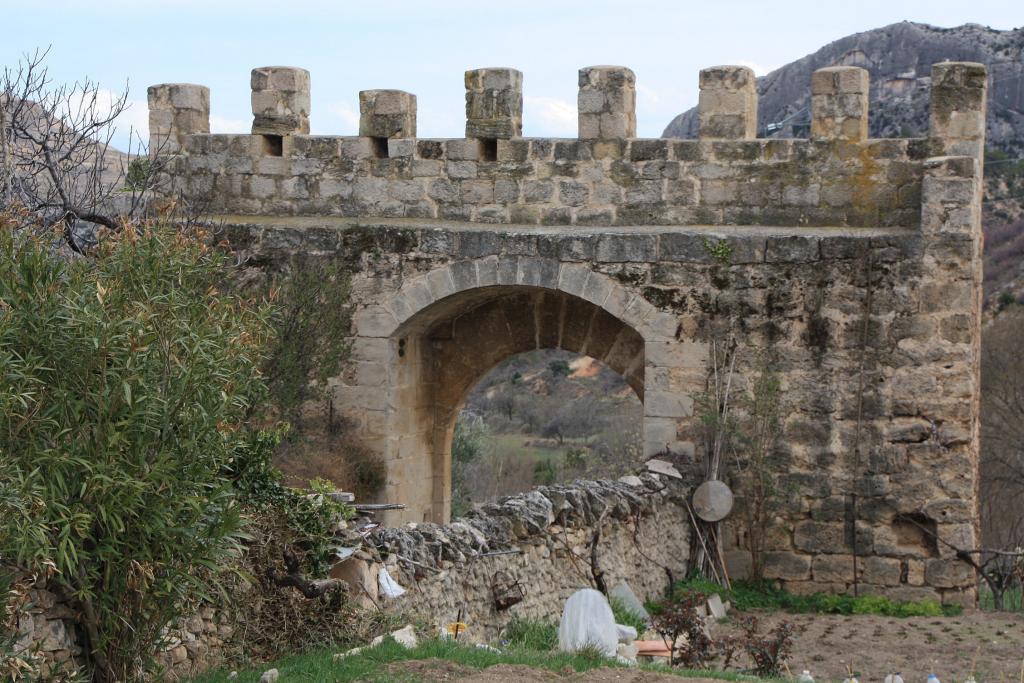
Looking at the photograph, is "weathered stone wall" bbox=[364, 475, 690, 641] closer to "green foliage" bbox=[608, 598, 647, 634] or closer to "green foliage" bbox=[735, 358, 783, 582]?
"green foliage" bbox=[608, 598, 647, 634]

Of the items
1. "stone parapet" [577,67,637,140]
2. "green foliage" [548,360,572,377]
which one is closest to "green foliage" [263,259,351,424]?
"stone parapet" [577,67,637,140]

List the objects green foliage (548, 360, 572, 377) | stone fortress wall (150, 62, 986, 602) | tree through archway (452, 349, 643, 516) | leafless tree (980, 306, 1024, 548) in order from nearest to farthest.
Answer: stone fortress wall (150, 62, 986, 602)
leafless tree (980, 306, 1024, 548)
tree through archway (452, 349, 643, 516)
green foliage (548, 360, 572, 377)

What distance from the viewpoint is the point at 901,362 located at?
1096 cm

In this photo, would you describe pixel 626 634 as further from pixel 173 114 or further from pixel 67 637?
pixel 173 114

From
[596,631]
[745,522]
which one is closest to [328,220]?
[745,522]

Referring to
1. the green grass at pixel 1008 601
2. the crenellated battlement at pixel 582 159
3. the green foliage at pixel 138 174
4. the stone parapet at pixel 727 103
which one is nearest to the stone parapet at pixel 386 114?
the crenellated battlement at pixel 582 159

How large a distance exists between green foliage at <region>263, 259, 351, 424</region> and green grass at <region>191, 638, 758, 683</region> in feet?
13.7

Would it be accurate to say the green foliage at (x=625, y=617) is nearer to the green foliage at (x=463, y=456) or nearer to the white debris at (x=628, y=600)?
the white debris at (x=628, y=600)

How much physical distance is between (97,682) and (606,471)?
638cm

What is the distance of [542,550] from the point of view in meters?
9.14

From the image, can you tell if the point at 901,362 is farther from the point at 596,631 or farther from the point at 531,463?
the point at 531,463

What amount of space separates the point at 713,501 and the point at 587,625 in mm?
3259

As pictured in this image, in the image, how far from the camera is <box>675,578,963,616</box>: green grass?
10836 mm

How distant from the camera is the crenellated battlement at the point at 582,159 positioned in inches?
444
